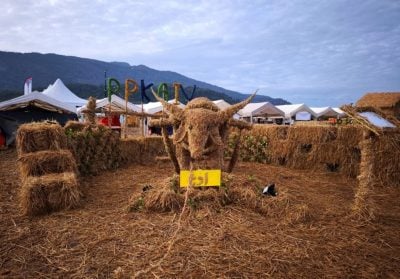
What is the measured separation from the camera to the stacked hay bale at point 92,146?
300 inches

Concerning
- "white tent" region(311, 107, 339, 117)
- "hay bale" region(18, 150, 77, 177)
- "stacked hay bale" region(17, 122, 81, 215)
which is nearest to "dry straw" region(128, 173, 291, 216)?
"stacked hay bale" region(17, 122, 81, 215)

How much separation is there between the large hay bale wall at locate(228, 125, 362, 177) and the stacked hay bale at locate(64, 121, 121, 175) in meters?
4.58

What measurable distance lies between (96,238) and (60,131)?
3652mm

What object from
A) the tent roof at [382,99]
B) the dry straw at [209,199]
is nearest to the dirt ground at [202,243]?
the dry straw at [209,199]

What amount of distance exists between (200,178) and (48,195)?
246cm

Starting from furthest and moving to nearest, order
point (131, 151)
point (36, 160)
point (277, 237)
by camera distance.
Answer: point (131, 151), point (36, 160), point (277, 237)

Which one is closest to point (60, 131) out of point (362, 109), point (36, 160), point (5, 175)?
point (36, 160)

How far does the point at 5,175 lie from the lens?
288 inches

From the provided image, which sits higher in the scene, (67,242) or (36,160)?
(36,160)

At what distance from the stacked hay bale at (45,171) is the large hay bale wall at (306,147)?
6682 mm

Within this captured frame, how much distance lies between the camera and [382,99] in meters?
21.6

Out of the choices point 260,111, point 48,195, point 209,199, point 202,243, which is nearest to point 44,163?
point 48,195

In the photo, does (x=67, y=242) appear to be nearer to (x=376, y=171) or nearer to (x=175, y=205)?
(x=175, y=205)

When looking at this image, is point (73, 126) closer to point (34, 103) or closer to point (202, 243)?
point (202, 243)
